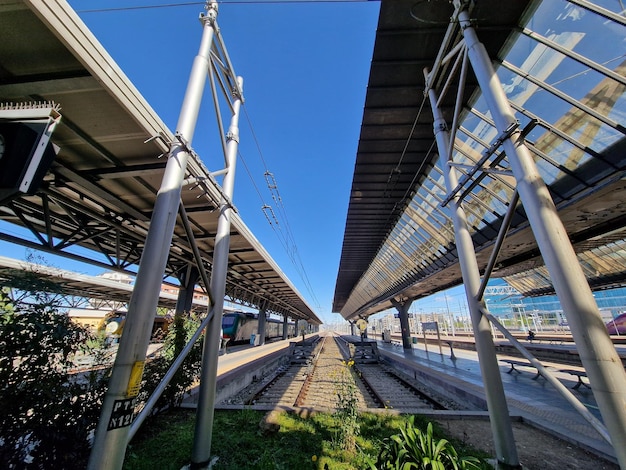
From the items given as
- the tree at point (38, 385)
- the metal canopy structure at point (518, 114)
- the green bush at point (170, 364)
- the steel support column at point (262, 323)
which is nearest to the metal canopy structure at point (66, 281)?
the tree at point (38, 385)

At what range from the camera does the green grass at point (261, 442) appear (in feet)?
12.3

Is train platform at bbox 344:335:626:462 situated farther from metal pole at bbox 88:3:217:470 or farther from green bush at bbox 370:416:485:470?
metal pole at bbox 88:3:217:470

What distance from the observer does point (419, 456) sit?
2.59 m

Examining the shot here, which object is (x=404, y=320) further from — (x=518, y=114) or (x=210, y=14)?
(x=210, y=14)

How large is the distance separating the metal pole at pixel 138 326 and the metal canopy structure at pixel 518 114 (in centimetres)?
414

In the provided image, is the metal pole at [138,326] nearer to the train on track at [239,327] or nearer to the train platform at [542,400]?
the train platform at [542,400]

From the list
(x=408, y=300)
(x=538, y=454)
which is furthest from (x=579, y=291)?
(x=408, y=300)

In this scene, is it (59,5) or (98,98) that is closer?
(59,5)

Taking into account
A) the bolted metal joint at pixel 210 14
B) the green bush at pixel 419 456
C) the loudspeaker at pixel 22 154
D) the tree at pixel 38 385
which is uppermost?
the bolted metal joint at pixel 210 14

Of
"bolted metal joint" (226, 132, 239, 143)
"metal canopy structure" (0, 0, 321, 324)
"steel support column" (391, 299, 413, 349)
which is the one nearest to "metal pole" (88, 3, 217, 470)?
"metal canopy structure" (0, 0, 321, 324)

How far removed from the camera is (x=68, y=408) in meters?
3.23

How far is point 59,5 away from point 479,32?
21.0ft

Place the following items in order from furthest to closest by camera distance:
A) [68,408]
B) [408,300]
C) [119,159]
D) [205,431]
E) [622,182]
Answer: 1. [408,300]
2. [622,182]
3. [119,159]
4. [205,431]
5. [68,408]

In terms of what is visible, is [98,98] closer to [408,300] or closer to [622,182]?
[622,182]
